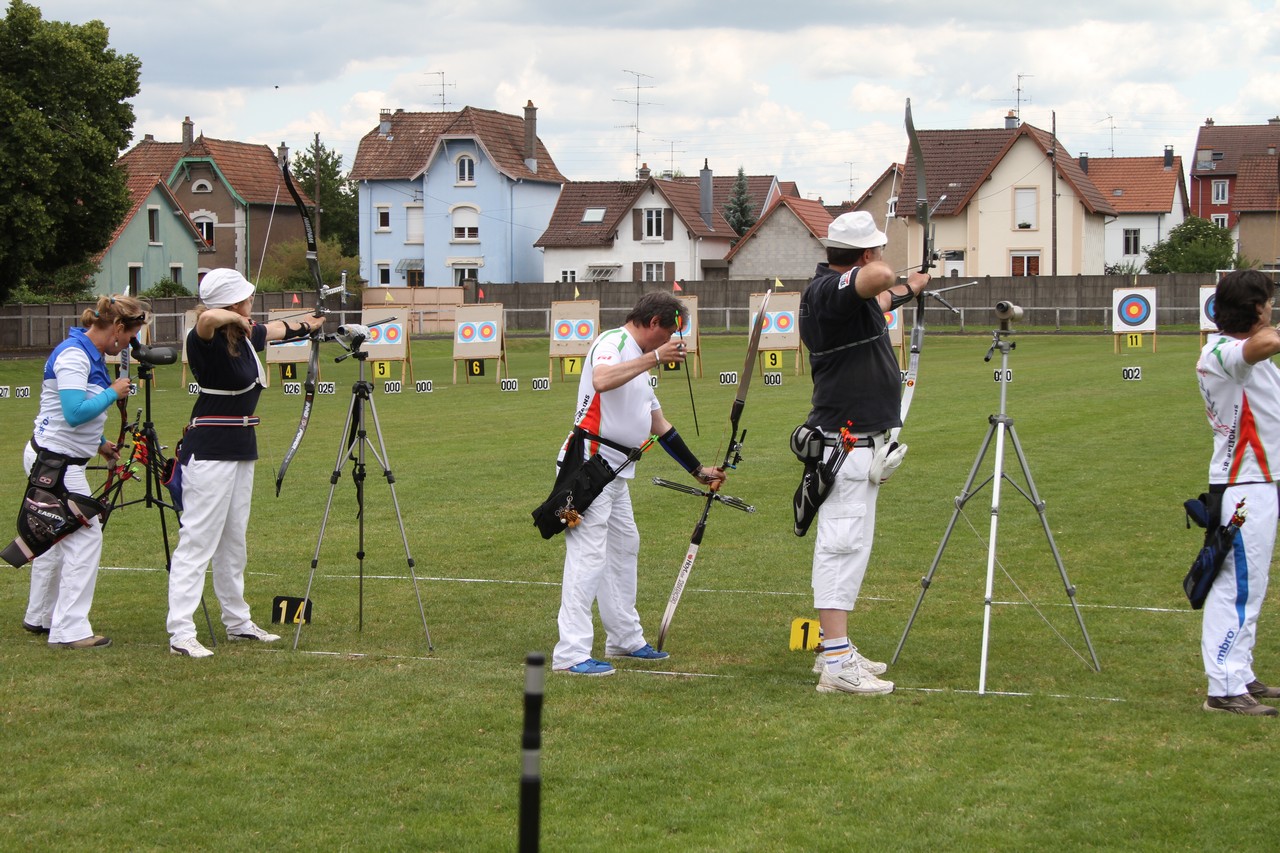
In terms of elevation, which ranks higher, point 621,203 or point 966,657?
point 621,203

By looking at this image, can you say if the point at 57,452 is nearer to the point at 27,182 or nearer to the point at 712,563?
the point at 712,563

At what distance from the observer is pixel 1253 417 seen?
5727 millimetres

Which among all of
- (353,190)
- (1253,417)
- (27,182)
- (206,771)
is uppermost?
(353,190)

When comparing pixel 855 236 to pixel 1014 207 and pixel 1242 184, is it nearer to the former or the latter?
pixel 1014 207

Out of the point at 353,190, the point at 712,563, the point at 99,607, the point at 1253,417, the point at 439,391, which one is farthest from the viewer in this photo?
the point at 353,190

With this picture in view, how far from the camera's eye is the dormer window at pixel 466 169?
2505 inches

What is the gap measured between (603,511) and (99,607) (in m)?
3.62

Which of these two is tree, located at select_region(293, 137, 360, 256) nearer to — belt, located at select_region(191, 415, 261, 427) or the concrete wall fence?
the concrete wall fence

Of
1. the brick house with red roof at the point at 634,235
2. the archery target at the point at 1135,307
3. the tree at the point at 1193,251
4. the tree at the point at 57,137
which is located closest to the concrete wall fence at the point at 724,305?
the tree at the point at 57,137

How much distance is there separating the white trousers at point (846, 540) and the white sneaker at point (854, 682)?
10.9 inches

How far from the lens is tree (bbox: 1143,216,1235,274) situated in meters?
51.7

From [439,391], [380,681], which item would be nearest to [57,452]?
[380,681]

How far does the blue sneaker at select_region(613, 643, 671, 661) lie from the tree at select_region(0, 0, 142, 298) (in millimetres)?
29431

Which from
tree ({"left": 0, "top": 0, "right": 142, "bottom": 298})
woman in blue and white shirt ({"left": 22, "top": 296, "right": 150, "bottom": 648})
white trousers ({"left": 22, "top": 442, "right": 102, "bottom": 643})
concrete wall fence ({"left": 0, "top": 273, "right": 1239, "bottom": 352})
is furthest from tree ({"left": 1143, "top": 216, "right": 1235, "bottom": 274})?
white trousers ({"left": 22, "top": 442, "right": 102, "bottom": 643})
